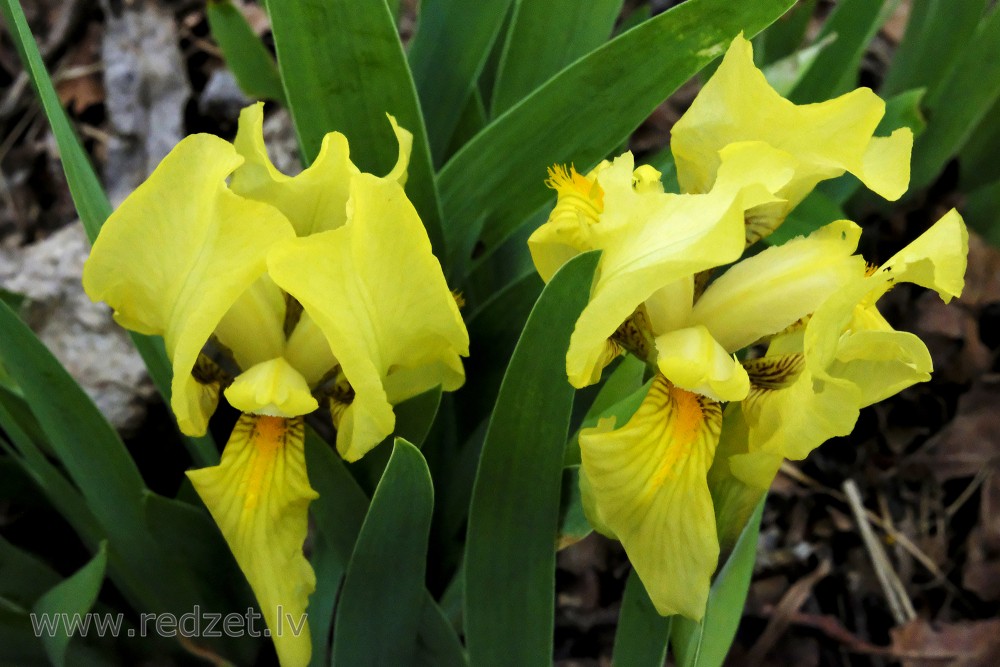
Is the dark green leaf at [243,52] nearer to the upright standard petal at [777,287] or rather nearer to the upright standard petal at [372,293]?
the upright standard petal at [372,293]

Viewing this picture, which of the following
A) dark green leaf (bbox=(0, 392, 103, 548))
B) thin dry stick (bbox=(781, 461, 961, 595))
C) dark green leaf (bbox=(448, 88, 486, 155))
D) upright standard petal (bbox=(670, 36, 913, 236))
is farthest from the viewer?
thin dry stick (bbox=(781, 461, 961, 595))

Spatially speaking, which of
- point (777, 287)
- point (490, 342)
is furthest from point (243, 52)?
point (777, 287)

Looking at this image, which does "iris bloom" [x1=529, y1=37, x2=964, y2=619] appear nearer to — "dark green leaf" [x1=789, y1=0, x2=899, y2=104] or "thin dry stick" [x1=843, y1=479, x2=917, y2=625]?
"dark green leaf" [x1=789, y1=0, x2=899, y2=104]

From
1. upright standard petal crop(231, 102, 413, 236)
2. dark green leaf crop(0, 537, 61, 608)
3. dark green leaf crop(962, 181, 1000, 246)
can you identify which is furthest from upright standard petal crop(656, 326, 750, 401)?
dark green leaf crop(962, 181, 1000, 246)

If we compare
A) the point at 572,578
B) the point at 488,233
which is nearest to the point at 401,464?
the point at 488,233

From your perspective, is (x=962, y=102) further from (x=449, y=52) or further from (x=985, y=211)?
(x=449, y=52)
